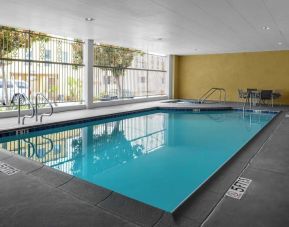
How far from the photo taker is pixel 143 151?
486cm

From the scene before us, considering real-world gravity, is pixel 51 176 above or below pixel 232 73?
below

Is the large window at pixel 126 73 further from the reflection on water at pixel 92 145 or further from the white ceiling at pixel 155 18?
the reflection on water at pixel 92 145

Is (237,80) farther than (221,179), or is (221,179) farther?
(237,80)

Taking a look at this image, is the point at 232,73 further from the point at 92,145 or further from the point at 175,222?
the point at 175,222

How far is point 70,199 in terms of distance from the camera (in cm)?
233

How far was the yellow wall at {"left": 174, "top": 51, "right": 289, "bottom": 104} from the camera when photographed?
39.2 ft

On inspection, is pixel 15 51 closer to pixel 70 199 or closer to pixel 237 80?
pixel 70 199

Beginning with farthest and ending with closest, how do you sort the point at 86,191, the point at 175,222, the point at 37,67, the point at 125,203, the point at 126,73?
the point at 126,73 → the point at 37,67 → the point at 86,191 → the point at 125,203 → the point at 175,222

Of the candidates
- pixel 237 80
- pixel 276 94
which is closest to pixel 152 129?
pixel 276 94

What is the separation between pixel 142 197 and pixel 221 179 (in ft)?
2.93

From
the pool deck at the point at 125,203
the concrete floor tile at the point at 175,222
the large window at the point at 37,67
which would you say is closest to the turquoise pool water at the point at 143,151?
the pool deck at the point at 125,203

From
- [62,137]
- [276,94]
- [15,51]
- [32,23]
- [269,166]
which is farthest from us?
[276,94]

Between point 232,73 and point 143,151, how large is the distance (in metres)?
9.77

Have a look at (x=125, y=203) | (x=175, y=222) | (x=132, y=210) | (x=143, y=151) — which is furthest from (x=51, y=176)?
(x=143, y=151)
